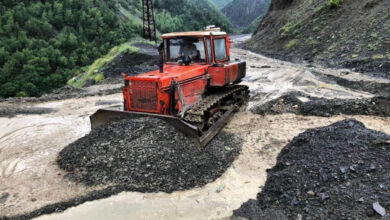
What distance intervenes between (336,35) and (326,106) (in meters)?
11.7

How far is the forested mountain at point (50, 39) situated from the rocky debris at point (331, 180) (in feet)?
67.1

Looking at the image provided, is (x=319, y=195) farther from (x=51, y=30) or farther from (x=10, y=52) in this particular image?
(x=51, y=30)

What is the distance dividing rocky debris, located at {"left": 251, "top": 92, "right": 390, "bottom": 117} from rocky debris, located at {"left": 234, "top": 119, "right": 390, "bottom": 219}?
3.20 metres

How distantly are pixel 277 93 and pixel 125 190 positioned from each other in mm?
8561

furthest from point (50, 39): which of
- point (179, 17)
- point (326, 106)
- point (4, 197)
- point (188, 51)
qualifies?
point (179, 17)

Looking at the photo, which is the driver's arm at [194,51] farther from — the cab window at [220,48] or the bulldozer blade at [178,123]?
the bulldozer blade at [178,123]

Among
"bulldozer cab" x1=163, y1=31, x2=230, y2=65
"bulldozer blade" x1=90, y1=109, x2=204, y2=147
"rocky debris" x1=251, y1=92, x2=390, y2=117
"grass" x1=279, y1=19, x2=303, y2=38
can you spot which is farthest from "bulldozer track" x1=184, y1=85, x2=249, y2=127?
"grass" x1=279, y1=19, x2=303, y2=38

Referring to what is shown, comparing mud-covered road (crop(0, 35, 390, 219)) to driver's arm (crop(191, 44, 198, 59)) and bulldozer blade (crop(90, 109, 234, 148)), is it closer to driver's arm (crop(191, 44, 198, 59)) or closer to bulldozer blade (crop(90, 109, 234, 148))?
bulldozer blade (crop(90, 109, 234, 148))

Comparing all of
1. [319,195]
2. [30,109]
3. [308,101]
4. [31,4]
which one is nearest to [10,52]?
[31,4]

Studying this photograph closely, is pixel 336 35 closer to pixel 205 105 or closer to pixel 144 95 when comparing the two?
pixel 205 105

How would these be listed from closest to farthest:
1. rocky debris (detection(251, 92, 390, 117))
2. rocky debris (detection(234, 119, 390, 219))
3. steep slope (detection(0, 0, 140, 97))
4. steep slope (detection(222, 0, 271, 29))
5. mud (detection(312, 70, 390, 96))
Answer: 1. rocky debris (detection(234, 119, 390, 219))
2. rocky debris (detection(251, 92, 390, 117))
3. mud (detection(312, 70, 390, 96))
4. steep slope (detection(0, 0, 140, 97))
5. steep slope (detection(222, 0, 271, 29))

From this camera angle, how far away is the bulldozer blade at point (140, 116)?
6932mm

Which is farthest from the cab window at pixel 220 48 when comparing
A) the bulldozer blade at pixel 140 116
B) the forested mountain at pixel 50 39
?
the forested mountain at pixel 50 39

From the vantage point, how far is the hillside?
15.8m
